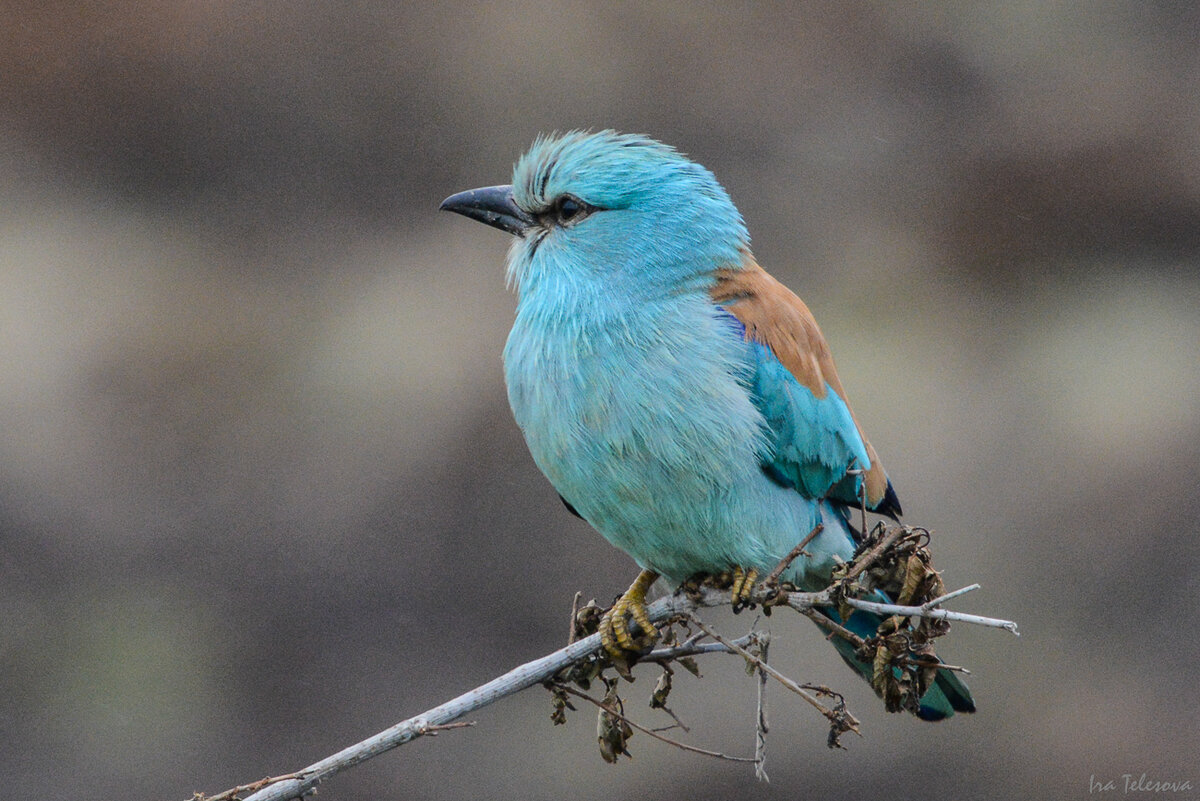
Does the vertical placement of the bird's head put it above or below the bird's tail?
above

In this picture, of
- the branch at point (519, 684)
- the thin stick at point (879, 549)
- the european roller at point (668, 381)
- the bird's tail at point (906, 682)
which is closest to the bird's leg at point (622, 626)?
the european roller at point (668, 381)

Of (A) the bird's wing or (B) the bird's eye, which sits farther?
(B) the bird's eye

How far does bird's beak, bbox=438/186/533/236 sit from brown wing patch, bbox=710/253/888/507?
0.65 meters

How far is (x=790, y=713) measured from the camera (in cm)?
652

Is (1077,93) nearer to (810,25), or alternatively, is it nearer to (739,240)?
(810,25)

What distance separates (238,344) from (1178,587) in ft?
19.0

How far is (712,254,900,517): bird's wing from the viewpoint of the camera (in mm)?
3408

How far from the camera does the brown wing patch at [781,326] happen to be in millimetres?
3465

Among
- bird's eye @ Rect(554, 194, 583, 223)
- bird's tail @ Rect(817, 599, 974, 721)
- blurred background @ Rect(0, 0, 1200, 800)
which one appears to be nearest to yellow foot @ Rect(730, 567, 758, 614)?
bird's tail @ Rect(817, 599, 974, 721)

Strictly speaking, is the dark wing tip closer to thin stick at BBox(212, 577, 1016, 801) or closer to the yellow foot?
the yellow foot

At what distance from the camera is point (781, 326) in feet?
11.6

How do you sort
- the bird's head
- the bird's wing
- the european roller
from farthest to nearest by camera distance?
the bird's head < the bird's wing < the european roller

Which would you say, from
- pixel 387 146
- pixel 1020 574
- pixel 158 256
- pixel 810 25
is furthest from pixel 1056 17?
pixel 158 256

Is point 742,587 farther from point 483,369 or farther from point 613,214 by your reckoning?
point 483,369
